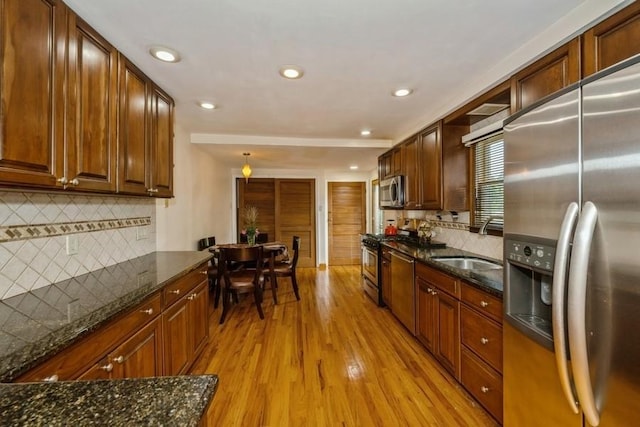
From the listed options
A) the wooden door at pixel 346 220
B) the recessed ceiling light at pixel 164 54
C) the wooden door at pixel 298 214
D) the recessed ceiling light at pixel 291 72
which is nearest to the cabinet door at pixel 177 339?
the recessed ceiling light at pixel 164 54

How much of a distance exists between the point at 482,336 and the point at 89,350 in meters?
2.07

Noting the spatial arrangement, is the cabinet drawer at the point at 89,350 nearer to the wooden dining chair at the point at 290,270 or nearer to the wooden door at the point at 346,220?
the wooden dining chair at the point at 290,270

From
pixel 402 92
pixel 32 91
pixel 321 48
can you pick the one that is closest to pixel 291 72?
pixel 321 48

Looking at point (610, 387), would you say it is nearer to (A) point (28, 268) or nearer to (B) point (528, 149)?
(B) point (528, 149)

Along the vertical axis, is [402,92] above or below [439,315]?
above

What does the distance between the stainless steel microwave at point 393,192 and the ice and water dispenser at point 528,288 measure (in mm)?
2164

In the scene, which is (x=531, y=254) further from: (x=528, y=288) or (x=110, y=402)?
(x=110, y=402)

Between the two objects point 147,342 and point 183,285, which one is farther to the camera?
point 183,285

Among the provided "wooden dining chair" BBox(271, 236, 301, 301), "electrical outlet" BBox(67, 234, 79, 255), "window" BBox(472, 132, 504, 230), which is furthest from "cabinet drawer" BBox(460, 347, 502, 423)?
"electrical outlet" BBox(67, 234, 79, 255)

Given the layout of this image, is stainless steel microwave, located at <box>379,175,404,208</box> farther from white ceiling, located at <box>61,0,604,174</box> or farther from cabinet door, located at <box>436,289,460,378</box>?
cabinet door, located at <box>436,289,460,378</box>

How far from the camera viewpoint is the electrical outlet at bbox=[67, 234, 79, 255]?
1.70 metres

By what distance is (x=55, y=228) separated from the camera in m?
1.63

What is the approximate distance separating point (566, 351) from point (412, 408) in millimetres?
1212

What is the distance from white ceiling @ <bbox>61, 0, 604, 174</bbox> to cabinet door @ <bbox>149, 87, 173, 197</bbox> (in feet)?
0.51
